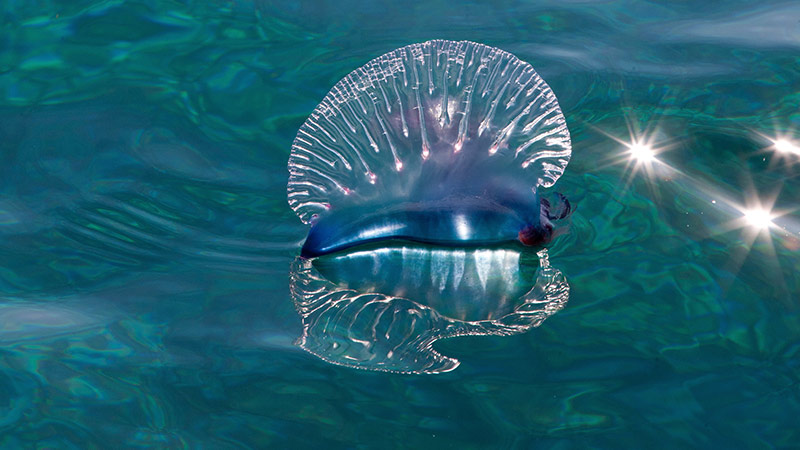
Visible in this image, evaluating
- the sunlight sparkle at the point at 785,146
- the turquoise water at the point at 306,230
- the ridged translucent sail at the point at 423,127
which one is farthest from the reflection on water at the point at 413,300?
the sunlight sparkle at the point at 785,146

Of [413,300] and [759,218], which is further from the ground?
[759,218]

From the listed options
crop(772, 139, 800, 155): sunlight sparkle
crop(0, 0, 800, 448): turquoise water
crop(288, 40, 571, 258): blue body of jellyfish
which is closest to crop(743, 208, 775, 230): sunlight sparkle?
crop(0, 0, 800, 448): turquoise water

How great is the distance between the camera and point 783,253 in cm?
251

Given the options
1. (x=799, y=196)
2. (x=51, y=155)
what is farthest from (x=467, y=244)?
(x=51, y=155)

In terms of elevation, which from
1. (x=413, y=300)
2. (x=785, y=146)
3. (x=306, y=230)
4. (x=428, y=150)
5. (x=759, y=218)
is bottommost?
(x=413, y=300)

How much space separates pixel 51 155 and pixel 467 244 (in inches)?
61.4

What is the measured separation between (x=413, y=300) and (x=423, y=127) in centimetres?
51

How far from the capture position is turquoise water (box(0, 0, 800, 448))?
6.56 feet

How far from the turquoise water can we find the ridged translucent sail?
293 millimetres

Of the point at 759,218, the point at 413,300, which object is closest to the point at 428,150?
the point at 413,300

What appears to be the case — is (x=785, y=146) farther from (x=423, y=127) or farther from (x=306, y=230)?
(x=306, y=230)

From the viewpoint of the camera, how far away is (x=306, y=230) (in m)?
2.61

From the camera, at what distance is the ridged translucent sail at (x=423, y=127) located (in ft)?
7.96

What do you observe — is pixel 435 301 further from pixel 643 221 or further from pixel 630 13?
pixel 630 13
